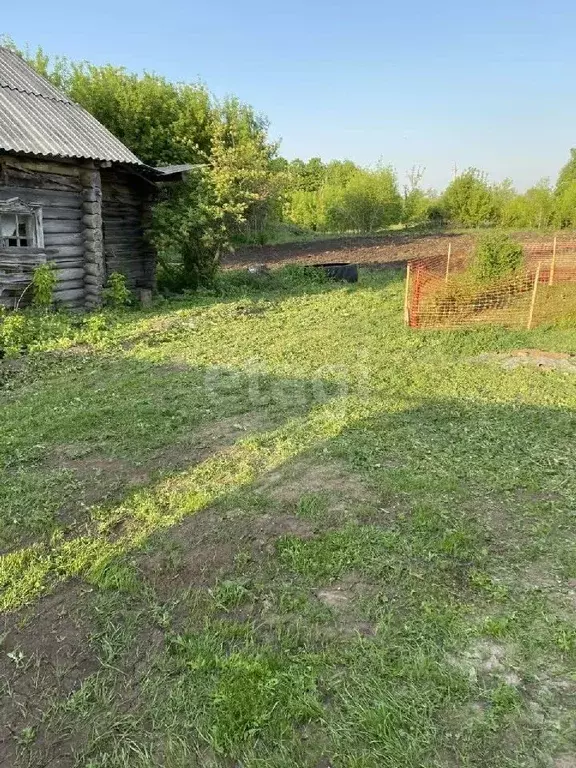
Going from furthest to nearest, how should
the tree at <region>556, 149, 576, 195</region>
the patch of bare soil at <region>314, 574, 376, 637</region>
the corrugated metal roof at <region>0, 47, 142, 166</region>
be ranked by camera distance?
the tree at <region>556, 149, 576, 195</region> → the corrugated metal roof at <region>0, 47, 142, 166</region> → the patch of bare soil at <region>314, 574, 376, 637</region>

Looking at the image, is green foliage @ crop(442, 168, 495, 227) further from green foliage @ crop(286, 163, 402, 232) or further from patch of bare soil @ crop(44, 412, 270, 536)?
patch of bare soil @ crop(44, 412, 270, 536)

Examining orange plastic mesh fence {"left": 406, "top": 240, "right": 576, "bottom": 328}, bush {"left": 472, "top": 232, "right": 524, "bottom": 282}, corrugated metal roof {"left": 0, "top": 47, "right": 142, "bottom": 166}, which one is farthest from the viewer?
bush {"left": 472, "top": 232, "right": 524, "bottom": 282}

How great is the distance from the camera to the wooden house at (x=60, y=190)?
31.8ft

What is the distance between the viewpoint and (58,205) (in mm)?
10500

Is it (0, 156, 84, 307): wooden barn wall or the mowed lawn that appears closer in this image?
the mowed lawn

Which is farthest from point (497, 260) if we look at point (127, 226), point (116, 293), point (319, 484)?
point (319, 484)

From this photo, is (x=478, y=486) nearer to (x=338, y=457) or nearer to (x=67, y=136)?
(x=338, y=457)

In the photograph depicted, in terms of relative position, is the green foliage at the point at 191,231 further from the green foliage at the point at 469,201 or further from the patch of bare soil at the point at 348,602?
the green foliage at the point at 469,201

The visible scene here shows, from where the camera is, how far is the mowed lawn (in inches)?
88.9

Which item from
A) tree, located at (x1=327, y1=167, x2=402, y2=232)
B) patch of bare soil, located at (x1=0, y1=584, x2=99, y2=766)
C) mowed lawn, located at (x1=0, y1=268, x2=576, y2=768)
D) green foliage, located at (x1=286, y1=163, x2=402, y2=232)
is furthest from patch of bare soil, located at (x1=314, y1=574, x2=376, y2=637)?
tree, located at (x1=327, y1=167, x2=402, y2=232)

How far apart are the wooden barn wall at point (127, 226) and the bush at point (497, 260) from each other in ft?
25.5

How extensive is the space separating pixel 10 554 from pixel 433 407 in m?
4.20

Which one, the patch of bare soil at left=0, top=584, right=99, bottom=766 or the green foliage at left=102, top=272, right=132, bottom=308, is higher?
the green foliage at left=102, top=272, right=132, bottom=308

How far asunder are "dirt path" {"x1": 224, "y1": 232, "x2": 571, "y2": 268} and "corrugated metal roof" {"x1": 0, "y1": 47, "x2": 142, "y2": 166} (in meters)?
8.92
